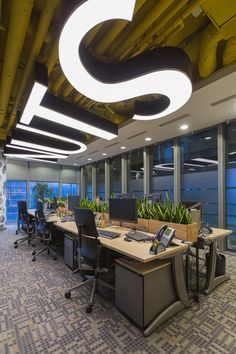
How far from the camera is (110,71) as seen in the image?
2.00 m

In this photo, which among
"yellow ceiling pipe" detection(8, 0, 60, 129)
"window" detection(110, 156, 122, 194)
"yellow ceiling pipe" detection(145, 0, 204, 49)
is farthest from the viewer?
"window" detection(110, 156, 122, 194)

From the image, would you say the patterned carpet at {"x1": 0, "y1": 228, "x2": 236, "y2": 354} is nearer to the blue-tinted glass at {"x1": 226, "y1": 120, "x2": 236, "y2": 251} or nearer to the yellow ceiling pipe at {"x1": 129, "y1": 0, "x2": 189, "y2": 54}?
the blue-tinted glass at {"x1": 226, "y1": 120, "x2": 236, "y2": 251}

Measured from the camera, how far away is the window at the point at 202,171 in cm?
445

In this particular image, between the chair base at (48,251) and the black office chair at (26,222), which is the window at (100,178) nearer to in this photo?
the black office chair at (26,222)

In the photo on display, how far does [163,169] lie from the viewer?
573cm

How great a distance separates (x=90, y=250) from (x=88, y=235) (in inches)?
7.4

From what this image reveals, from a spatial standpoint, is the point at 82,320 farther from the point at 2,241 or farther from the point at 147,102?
the point at 2,241

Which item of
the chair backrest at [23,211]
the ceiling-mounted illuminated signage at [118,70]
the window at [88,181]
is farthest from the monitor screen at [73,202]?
the window at [88,181]

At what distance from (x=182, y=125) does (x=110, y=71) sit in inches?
107

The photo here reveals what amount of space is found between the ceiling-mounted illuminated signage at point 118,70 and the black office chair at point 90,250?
1.42m

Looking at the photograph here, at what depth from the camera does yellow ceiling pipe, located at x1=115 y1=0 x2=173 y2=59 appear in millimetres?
1659

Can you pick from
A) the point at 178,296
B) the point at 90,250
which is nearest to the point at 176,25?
the point at 90,250

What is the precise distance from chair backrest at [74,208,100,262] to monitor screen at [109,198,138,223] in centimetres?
73

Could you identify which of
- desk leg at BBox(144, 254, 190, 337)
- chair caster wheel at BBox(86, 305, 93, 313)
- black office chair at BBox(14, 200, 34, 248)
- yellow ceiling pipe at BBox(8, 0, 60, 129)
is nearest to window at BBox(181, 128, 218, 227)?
desk leg at BBox(144, 254, 190, 337)
